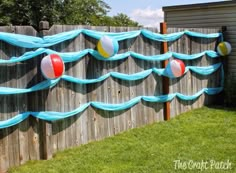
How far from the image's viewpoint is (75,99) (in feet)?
17.3

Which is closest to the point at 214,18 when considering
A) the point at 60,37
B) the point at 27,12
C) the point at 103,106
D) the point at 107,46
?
the point at 107,46

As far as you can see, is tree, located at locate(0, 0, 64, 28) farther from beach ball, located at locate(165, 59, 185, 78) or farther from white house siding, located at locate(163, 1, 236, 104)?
beach ball, located at locate(165, 59, 185, 78)

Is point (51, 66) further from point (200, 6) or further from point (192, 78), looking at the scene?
point (200, 6)

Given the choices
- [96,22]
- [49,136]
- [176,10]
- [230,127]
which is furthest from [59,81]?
[96,22]

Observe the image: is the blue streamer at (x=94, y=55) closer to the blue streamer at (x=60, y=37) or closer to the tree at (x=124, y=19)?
the blue streamer at (x=60, y=37)

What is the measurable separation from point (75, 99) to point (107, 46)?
2.98 feet

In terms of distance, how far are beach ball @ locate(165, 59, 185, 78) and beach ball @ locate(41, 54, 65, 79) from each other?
272 centimetres

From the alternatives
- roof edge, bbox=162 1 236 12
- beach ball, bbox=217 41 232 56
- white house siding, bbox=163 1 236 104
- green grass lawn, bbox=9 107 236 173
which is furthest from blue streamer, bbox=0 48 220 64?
roof edge, bbox=162 1 236 12

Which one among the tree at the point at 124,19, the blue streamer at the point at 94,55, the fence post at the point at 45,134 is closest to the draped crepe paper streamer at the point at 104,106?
the fence post at the point at 45,134

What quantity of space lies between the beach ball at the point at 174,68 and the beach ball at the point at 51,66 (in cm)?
272

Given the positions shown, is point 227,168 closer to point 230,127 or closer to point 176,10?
point 230,127

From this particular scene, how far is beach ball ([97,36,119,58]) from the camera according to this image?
5340 millimetres

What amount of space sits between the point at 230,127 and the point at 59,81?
3162mm

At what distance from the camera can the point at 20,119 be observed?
450 cm
